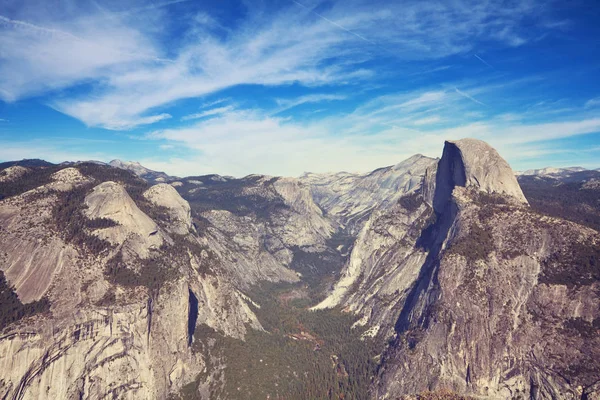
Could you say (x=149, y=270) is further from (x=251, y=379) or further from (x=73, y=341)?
(x=251, y=379)

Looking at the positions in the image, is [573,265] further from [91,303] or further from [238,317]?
[91,303]

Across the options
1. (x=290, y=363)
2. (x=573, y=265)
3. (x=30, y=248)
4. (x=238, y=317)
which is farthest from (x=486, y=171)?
(x=30, y=248)

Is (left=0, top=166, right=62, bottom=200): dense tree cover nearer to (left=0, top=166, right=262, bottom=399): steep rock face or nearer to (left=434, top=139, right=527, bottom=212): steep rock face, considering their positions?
(left=0, top=166, right=262, bottom=399): steep rock face

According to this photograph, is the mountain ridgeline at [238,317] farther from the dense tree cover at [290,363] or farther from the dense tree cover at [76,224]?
the dense tree cover at [290,363]

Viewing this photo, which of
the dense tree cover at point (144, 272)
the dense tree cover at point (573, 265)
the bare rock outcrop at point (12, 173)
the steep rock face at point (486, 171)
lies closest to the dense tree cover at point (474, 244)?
the dense tree cover at point (573, 265)

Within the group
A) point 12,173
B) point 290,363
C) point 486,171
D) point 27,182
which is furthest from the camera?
point 486,171

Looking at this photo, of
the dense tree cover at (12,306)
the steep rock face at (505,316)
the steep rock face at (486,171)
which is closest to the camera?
the dense tree cover at (12,306)
